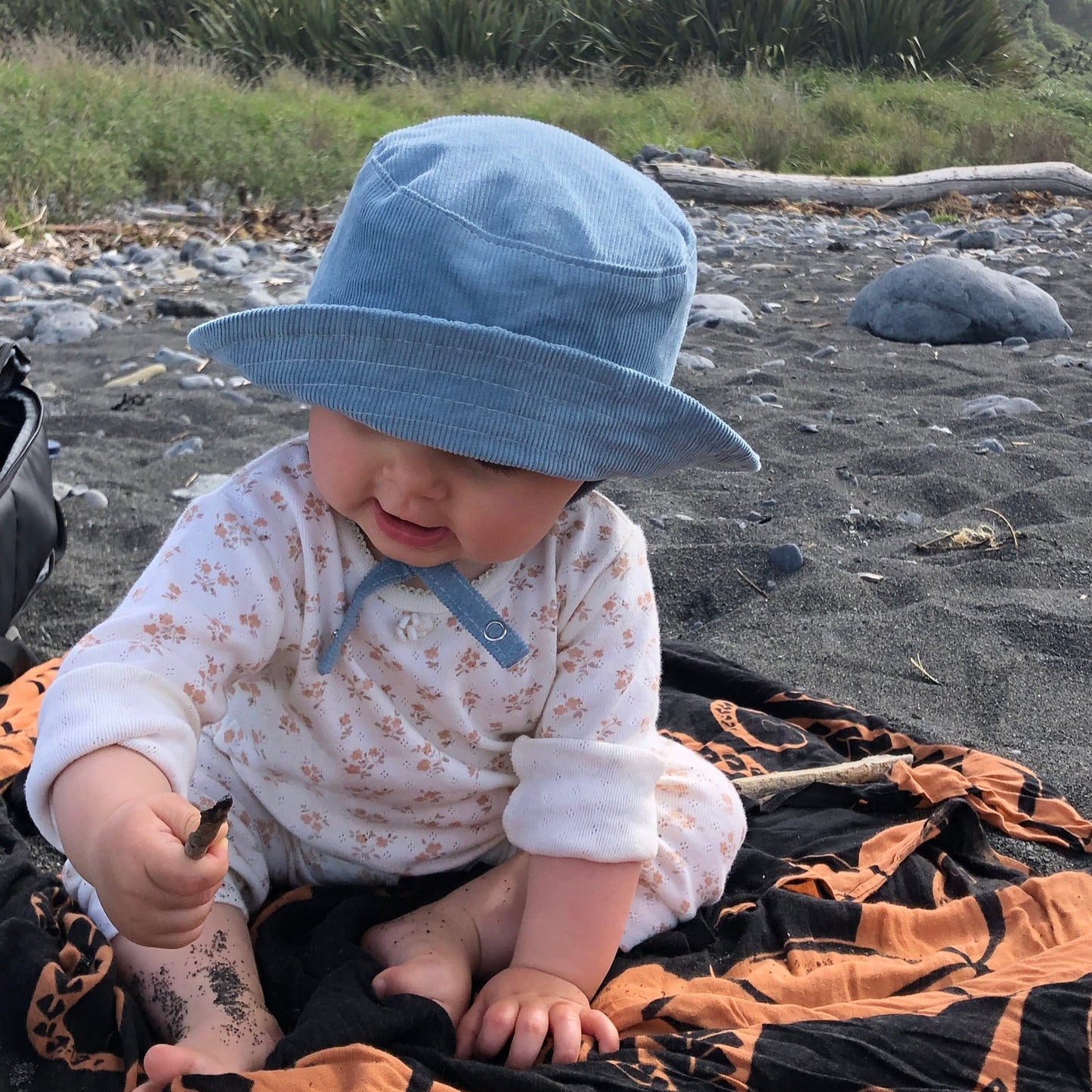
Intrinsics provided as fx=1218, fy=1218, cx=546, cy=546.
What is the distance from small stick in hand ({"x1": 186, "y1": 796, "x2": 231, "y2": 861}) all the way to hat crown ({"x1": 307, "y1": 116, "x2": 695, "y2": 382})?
1.90 ft

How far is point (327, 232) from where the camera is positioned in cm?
770

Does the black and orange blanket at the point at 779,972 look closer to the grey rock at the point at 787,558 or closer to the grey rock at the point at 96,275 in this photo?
the grey rock at the point at 787,558

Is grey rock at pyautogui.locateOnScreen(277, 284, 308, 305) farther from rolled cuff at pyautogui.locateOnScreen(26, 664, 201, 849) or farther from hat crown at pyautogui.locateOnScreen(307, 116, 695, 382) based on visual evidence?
rolled cuff at pyautogui.locateOnScreen(26, 664, 201, 849)

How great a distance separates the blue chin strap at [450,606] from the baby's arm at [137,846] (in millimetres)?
331

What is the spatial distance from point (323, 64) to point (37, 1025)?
15329 millimetres

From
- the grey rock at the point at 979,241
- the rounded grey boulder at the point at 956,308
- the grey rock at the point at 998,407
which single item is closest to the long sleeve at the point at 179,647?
the grey rock at the point at 998,407

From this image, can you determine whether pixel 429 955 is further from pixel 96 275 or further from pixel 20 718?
pixel 96 275

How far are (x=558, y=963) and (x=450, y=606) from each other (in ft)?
1.61

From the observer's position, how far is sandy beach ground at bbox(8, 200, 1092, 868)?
2617 mm

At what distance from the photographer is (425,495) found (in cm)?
141

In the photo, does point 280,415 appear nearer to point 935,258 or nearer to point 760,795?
point 760,795

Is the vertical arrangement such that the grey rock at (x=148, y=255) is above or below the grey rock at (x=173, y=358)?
below

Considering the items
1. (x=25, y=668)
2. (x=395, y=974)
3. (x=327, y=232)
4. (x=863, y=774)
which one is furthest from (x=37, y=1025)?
(x=327, y=232)

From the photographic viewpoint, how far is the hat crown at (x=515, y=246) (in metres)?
1.35
